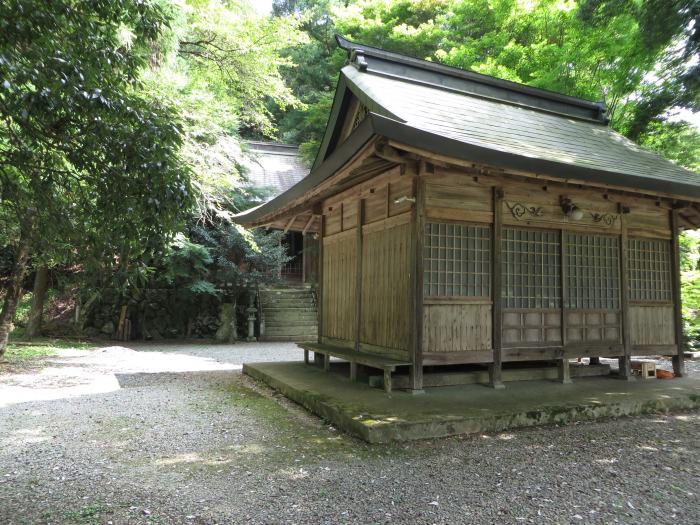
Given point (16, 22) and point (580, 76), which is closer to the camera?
point (16, 22)

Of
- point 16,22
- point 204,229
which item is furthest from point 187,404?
point 204,229

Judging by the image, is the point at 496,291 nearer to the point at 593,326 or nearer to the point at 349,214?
the point at 593,326

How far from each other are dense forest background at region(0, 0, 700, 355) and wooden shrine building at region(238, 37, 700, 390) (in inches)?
84.8

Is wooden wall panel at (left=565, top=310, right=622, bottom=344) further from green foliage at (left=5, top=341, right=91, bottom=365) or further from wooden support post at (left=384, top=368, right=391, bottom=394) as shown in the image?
green foliage at (left=5, top=341, right=91, bottom=365)

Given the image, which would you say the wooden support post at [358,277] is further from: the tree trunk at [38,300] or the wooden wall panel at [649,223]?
the tree trunk at [38,300]

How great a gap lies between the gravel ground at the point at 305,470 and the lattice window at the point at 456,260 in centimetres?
183

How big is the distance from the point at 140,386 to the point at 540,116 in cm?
858

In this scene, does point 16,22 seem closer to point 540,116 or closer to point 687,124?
point 540,116

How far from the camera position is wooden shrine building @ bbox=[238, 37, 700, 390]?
18.5ft

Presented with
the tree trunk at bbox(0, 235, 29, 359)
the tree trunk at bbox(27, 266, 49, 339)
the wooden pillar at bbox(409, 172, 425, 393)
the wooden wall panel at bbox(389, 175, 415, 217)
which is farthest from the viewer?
the tree trunk at bbox(27, 266, 49, 339)

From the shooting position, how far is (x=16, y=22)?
9.16 ft

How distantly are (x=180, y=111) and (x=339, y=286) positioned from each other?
14.0 feet

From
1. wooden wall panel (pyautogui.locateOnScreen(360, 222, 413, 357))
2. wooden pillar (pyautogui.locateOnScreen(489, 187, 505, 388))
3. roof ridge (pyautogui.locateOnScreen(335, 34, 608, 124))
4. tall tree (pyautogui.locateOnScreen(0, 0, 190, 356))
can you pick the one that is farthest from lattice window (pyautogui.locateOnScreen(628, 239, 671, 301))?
tall tree (pyautogui.locateOnScreen(0, 0, 190, 356))

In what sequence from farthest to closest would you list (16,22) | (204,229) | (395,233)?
1. (204,229)
2. (395,233)
3. (16,22)
